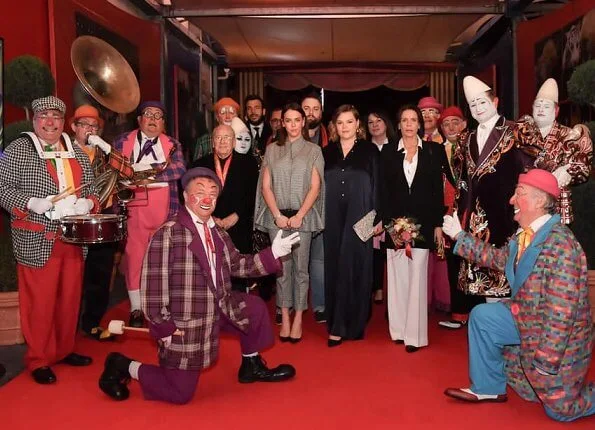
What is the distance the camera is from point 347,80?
13.9 m

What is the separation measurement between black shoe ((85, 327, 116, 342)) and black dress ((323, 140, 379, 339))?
1.57 meters

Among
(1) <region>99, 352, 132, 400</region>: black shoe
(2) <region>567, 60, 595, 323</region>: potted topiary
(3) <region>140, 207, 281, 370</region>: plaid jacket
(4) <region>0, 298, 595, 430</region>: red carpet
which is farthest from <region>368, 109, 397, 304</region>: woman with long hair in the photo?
(1) <region>99, 352, 132, 400</region>: black shoe

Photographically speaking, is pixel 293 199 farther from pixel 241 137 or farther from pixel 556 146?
pixel 556 146

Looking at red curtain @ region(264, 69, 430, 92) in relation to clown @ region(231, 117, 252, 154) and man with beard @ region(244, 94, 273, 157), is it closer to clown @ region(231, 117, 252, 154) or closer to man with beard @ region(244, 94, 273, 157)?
man with beard @ region(244, 94, 273, 157)

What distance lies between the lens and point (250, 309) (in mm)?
3877

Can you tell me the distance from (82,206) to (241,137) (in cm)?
219

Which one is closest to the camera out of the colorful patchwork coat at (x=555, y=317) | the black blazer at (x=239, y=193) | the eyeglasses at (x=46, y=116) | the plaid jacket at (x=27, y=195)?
the colorful patchwork coat at (x=555, y=317)

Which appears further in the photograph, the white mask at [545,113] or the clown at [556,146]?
the white mask at [545,113]

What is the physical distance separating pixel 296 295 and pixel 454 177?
4.52 feet

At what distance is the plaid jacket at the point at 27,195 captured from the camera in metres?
3.94

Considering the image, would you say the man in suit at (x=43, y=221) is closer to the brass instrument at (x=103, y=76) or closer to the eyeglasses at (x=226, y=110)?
the brass instrument at (x=103, y=76)

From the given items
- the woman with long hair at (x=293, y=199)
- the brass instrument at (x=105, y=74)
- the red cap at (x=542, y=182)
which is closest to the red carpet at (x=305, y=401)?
the woman with long hair at (x=293, y=199)

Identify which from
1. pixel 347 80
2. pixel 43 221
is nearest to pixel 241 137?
pixel 43 221

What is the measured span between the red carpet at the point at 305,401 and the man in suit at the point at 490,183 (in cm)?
57
